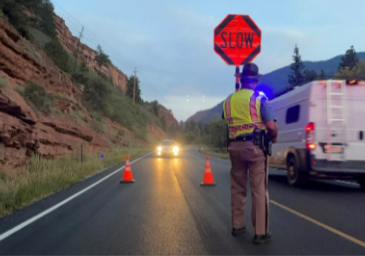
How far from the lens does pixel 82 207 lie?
8.25 meters

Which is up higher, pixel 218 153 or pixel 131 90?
pixel 131 90

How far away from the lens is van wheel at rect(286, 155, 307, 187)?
10695 mm

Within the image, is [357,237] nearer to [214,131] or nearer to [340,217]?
[340,217]

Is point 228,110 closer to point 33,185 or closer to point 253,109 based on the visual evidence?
point 253,109

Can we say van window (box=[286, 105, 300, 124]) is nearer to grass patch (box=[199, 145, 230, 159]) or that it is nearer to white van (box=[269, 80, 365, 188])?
white van (box=[269, 80, 365, 188])

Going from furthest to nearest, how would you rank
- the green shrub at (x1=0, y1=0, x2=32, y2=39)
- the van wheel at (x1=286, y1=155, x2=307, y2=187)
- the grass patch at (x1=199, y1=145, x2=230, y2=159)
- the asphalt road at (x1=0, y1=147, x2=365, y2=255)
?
the grass patch at (x1=199, y1=145, x2=230, y2=159) < the green shrub at (x1=0, y1=0, x2=32, y2=39) < the van wheel at (x1=286, y1=155, x2=307, y2=187) < the asphalt road at (x1=0, y1=147, x2=365, y2=255)

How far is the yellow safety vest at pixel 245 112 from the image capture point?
5.40 m

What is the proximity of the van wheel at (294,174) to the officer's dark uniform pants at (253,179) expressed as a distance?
560 cm

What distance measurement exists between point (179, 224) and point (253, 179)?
1.83 m

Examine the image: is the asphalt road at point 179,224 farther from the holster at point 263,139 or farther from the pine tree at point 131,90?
the pine tree at point 131,90

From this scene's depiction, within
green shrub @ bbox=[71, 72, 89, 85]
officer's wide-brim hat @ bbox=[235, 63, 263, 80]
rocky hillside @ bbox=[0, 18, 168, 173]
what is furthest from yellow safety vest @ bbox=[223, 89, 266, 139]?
green shrub @ bbox=[71, 72, 89, 85]

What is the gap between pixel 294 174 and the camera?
11.0 m

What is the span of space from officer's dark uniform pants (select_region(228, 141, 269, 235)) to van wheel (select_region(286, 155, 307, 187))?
220 inches

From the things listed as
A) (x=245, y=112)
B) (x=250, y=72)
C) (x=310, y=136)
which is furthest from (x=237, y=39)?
(x=245, y=112)
